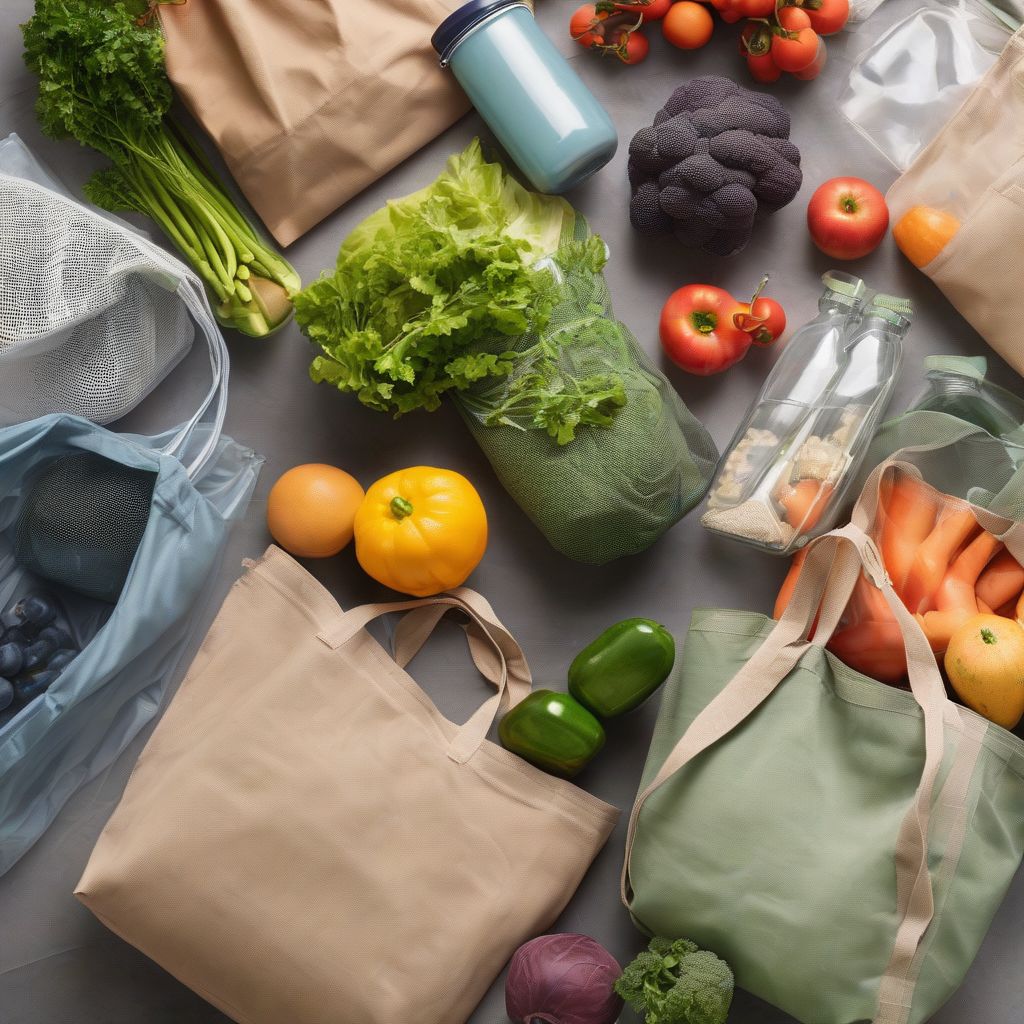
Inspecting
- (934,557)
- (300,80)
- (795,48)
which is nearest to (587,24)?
(795,48)

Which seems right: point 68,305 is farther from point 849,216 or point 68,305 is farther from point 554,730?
point 849,216

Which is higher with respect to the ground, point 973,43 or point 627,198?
point 973,43

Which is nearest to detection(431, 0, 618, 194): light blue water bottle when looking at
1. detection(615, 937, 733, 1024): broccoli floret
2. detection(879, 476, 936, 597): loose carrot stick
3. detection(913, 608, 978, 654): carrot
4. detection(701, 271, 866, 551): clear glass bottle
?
detection(701, 271, 866, 551): clear glass bottle

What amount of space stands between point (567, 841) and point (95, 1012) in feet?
2.06

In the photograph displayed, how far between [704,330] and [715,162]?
0.66 ft

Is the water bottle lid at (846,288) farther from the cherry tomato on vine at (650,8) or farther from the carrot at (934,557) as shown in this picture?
the cherry tomato on vine at (650,8)

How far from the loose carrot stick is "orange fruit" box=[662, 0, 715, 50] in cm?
63

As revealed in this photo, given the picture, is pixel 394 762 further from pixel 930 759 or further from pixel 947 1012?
pixel 947 1012

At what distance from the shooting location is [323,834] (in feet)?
3.81

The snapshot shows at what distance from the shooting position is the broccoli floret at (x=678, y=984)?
1063 millimetres

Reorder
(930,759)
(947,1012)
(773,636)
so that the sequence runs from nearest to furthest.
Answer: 1. (930,759)
2. (773,636)
3. (947,1012)

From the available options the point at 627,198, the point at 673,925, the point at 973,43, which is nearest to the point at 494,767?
the point at 673,925

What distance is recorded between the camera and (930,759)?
105cm

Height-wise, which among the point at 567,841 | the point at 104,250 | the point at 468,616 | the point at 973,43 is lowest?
the point at 567,841
